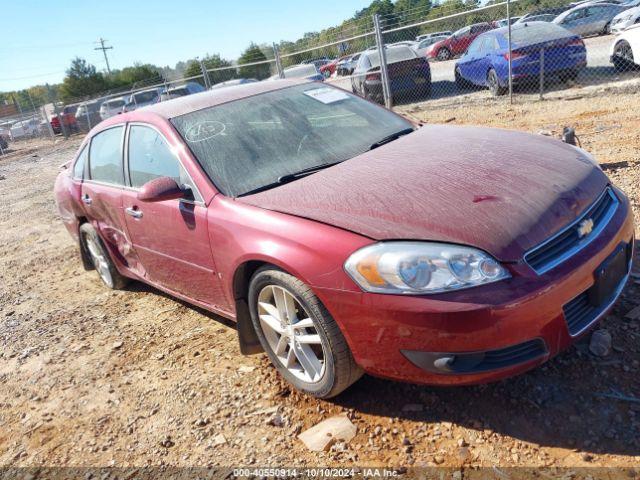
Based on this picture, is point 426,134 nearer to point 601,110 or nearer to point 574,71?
point 601,110

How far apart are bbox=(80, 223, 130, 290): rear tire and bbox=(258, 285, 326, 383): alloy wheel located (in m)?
2.28

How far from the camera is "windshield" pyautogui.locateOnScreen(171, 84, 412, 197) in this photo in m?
3.10

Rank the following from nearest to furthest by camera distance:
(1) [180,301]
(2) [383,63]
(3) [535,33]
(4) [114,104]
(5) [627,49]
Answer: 1. (1) [180,301]
2. (5) [627,49]
3. (3) [535,33]
4. (2) [383,63]
5. (4) [114,104]

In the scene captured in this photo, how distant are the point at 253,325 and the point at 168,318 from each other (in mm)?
1413

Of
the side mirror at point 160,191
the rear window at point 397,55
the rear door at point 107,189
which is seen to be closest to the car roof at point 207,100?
the rear door at point 107,189

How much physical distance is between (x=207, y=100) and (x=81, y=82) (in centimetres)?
4883

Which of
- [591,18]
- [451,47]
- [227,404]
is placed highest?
[591,18]

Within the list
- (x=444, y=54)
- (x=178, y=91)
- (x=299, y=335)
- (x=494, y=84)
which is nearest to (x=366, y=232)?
(x=299, y=335)

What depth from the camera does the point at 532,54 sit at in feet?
33.2

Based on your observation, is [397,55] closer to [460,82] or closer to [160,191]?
[460,82]

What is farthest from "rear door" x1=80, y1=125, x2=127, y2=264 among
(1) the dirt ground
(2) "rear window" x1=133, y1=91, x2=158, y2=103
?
(2) "rear window" x1=133, y1=91, x2=158, y2=103

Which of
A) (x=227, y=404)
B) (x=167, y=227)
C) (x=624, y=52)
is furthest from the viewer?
(x=624, y=52)

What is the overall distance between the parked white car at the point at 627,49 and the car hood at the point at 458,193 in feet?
25.0

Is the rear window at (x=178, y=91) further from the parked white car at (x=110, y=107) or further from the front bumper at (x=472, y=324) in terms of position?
the front bumper at (x=472, y=324)
